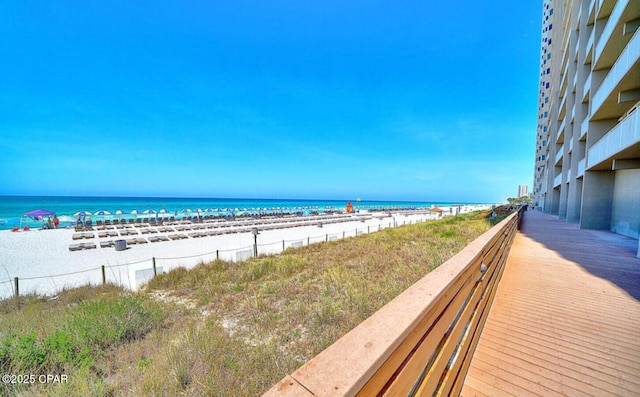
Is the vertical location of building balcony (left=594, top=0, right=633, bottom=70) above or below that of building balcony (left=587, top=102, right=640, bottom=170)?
above

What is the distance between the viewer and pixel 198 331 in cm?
386

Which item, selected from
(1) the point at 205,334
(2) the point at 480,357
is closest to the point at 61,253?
(1) the point at 205,334

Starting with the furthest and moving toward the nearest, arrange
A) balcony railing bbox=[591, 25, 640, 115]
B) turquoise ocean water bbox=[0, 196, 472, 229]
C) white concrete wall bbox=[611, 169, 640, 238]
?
1. turquoise ocean water bbox=[0, 196, 472, 229]
2. white concrete wall bbox=[611, 169, 640, 238]
3. balcony railing bbox=[591, 25, 640, 115]

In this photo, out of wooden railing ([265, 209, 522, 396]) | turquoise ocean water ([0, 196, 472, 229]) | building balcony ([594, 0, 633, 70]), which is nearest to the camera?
wooden railing ([265, 209, 522, 396])

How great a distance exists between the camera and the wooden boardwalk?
227 cm

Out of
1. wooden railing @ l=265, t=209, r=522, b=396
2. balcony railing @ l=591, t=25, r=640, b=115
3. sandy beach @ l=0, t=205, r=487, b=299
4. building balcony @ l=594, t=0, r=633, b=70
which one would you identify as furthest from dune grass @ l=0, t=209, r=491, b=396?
building balcony @ l=594, t=0, r=633, b=70

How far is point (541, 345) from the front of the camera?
2844 millimetres

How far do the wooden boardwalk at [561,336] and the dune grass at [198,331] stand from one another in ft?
5.54

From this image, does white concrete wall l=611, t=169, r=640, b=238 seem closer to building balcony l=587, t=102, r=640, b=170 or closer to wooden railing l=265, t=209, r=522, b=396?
building balcony l=587, t=102, r=640, b=170

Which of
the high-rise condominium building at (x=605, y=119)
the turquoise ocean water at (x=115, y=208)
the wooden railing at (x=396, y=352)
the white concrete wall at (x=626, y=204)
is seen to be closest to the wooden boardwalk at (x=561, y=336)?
the wooden railing at (x=396, y=352)

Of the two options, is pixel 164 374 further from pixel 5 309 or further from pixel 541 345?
pixel 5 309

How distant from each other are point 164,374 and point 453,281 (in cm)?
328

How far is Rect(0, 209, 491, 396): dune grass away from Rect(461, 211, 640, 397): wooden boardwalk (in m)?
1.69

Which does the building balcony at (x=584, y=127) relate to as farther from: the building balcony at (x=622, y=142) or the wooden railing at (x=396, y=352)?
the wooden railing at (x=396, y=352)
